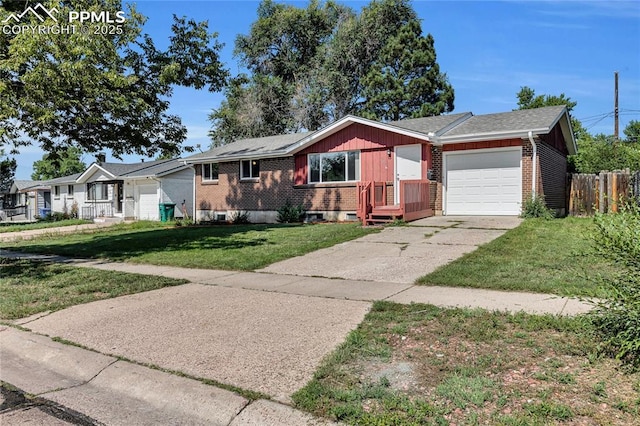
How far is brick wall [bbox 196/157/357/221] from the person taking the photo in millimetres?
18141

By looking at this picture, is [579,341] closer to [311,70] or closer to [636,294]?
[636,294]

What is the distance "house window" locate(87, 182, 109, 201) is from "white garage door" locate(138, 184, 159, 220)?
4660 mm

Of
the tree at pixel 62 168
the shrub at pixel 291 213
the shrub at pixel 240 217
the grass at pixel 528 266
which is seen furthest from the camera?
the tree at pixel 62 168

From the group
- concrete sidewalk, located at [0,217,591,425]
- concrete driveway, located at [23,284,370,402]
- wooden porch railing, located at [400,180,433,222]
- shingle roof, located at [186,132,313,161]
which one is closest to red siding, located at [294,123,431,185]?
wooden porch railing, located at [400,180,433,222]

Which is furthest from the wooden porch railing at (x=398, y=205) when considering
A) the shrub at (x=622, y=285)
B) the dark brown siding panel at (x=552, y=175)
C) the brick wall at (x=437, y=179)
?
the shrub at (x=622, y=285)

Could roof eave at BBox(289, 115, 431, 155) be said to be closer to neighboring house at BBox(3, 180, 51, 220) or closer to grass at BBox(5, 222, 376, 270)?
grass at BBox(5, 222, 376, 270)

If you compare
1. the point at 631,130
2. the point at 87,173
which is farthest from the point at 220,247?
the point at 631,130

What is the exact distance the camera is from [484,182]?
15.8 meters

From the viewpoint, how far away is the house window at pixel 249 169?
68.7 feet

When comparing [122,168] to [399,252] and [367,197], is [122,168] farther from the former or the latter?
[399,252]

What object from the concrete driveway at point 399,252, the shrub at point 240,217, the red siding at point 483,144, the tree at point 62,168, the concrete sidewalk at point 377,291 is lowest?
the concrete sidewalk at point 377,291

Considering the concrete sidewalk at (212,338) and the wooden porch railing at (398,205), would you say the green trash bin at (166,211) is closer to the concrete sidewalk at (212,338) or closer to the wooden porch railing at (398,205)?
the wooden porch railing at (398,205)

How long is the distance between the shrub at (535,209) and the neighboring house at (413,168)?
27 centimetres

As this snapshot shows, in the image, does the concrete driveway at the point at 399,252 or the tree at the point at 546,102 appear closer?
the concrete driveway at the point at 399,252
